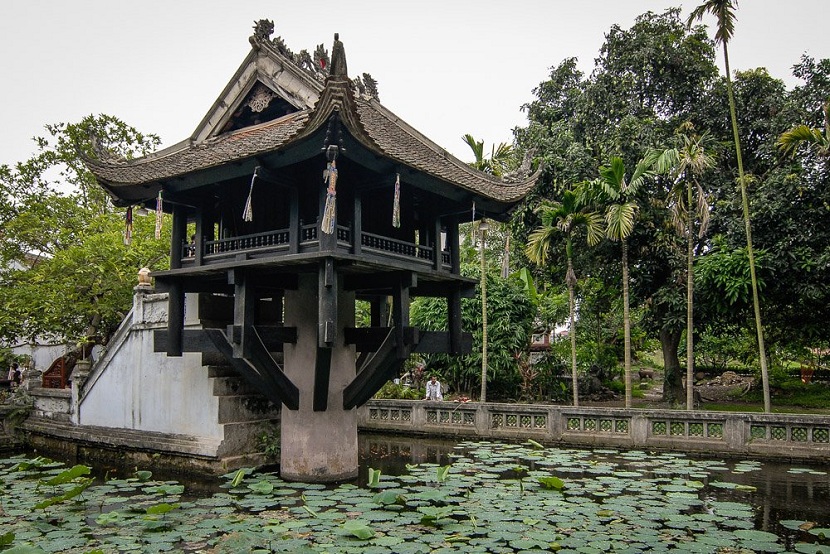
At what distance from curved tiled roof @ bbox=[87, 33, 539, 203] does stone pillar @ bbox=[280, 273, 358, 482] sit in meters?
2.42

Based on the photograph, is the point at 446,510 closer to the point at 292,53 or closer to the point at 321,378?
the point at 321,378

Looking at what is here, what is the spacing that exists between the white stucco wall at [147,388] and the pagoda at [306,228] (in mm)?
1019

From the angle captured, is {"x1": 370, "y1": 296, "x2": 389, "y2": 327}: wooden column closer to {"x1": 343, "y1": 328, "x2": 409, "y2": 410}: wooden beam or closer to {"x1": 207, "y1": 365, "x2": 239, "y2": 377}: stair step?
{"x1": 207, "y1": 365, "x2": 239, "y2": 377}: stair step

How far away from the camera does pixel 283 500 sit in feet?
27.8

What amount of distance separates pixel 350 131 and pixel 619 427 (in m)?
8.72

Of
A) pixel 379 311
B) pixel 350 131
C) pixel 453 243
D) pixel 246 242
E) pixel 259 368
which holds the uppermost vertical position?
pixel 350 131

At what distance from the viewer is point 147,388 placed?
492 inches

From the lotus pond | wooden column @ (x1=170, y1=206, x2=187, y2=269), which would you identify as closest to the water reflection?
the lotus pond

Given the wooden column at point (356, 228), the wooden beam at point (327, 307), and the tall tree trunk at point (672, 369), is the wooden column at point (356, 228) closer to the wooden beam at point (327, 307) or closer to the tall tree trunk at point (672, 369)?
the wooden beam at point (327, 307)

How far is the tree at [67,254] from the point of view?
1538cm

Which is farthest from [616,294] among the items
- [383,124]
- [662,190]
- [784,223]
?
[383,124]

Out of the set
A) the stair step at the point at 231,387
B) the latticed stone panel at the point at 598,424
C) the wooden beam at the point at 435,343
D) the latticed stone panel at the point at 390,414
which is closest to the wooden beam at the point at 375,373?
the wooden beam at the point at 435,343

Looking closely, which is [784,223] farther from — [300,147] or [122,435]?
[122,435]

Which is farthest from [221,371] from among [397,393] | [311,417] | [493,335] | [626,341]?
[493,335]
